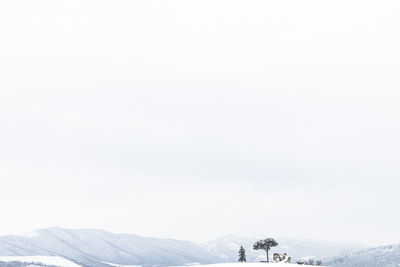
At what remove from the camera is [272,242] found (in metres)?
141

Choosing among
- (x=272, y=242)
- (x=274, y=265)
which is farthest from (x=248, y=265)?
(x=272, y=242)

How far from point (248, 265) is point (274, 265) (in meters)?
4.65

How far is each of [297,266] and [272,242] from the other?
150 feet

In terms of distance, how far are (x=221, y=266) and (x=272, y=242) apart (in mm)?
46086

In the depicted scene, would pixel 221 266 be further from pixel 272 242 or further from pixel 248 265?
pixel 272 242

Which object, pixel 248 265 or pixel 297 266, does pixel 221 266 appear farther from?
pixel 297 266

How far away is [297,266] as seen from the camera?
95.8 metres

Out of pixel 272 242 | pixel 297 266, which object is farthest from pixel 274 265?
pixel 272 242

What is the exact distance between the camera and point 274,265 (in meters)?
95.4

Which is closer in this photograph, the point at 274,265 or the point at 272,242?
the point at 274,265

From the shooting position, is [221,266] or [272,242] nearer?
[221,266]

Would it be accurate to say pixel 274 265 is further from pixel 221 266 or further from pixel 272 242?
pixel 272 242

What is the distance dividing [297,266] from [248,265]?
29.0 feet

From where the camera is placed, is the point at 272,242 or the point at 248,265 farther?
the point at 272,242
